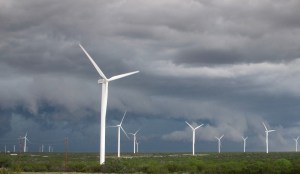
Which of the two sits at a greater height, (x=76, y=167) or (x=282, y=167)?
(x=282, y=167)

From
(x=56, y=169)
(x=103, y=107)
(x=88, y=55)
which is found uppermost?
(x=88, y=55)

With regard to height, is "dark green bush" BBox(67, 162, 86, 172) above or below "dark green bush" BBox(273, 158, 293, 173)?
below

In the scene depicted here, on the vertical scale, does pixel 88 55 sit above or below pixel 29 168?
above

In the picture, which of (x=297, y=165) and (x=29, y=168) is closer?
(x=297, y=165)

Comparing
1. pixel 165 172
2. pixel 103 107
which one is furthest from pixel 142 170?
pixel 103 107

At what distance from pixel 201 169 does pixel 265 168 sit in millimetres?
11618

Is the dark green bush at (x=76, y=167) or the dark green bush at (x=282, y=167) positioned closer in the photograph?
the dark green bush at (x=282, y=167)

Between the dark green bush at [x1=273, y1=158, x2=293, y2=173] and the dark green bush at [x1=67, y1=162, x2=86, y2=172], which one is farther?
the dark green bush at [x1=67, y1=162, x2=86, y2=172]

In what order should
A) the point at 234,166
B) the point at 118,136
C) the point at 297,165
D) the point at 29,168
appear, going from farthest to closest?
the point at 118,136
the point at 29,168
the point at 234,166
the point at 297,165

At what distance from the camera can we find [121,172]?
279 feet

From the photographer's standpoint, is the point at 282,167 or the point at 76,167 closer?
the point at 282,167

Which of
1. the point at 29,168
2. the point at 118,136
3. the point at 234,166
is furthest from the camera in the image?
the point at 118,136

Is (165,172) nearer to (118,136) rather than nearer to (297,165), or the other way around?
(297,165)

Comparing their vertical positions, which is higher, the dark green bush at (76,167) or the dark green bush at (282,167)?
the dark green bush at (282,167)
